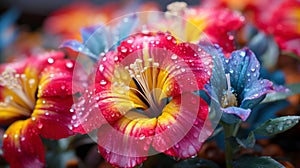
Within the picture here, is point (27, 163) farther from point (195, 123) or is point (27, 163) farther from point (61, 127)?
point (195, 123)

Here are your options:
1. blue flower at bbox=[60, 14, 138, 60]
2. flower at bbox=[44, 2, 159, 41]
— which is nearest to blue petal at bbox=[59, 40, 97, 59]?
blue flower at bbox=[60, 14, 138, 60]

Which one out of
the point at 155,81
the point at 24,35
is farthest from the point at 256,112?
the point at 24,35

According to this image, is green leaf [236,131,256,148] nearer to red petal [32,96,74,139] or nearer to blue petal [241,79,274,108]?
blue petal [241,79,274,108]

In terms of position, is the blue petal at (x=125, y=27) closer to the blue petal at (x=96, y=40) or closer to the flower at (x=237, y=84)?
the blue petal at (x=96, y=40)

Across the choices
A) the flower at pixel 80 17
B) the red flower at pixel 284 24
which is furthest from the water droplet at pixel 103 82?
the flower at pixel 80 17

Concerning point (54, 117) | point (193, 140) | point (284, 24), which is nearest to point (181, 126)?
point (193, 140)

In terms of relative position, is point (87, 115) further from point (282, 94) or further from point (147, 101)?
point (282, 94)
